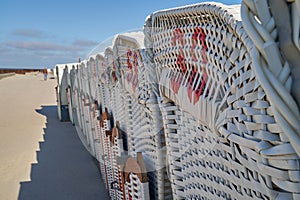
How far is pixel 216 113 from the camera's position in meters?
0.78

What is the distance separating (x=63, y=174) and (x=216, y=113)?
10.3 feet

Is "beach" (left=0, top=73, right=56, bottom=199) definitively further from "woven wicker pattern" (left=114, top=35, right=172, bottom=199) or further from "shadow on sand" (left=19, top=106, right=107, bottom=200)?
"woven wicker pattern" (left=114, top=35, right=172, bottom=199)

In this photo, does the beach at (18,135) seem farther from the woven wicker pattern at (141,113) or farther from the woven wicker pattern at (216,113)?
the woven wicker pattern at (216,113)

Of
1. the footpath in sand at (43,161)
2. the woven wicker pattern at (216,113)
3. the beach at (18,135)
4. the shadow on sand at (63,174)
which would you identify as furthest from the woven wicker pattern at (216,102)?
the beach at (18,135)

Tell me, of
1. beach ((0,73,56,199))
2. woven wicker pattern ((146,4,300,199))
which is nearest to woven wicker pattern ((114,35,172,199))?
woven wicker pattern ((146,4,300,199))

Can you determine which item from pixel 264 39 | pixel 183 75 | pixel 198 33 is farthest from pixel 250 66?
pixel 183 75

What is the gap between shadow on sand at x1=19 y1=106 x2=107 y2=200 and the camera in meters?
3.05

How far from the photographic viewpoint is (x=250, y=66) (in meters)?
0.58

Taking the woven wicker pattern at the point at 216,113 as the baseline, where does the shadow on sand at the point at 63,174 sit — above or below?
below

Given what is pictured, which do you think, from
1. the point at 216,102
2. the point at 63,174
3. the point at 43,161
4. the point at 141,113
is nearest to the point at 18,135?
the point at 43,161

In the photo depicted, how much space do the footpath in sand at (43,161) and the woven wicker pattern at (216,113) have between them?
2037mm

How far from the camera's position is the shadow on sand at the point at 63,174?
10.00ft

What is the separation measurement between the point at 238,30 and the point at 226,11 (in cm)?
10

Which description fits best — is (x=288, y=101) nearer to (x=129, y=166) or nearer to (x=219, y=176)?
(x=219, y=176)
